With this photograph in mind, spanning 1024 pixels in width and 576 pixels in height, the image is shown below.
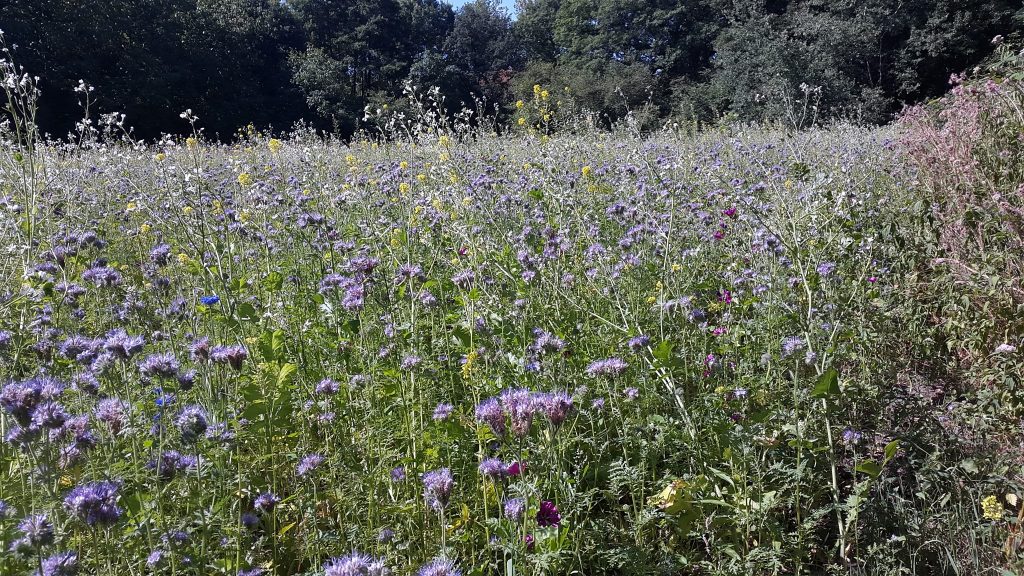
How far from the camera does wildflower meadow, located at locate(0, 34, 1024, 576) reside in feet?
5.52

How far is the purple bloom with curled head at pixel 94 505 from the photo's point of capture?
4.33 ft

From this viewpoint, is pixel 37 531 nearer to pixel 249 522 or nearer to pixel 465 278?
pixel 249 522

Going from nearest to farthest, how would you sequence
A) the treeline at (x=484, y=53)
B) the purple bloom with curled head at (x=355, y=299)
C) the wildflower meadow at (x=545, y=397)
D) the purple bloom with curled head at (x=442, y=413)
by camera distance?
the wildflower meadow at (x=545, y=397)
the purple bloom with curled head at (x=442, y=413)
the purple bloom with curled head at (x=355, y=299)
the treeline at (x=484, y=53)

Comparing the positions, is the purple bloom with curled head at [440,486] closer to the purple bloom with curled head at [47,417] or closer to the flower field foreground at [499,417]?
the flower field foreground at [499,417]

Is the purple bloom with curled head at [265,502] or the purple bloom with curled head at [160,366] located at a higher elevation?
the purple bloom with curled head at [160,366]

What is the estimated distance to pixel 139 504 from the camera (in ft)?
5.57

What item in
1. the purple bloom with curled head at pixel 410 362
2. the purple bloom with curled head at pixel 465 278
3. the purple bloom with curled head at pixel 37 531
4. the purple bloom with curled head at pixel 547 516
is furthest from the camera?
the purple bloom with curled head at pixel 465 278

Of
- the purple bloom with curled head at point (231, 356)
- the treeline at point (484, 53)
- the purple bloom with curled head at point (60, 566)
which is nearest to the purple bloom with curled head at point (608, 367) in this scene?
the purple bloom with curled head at point (231, 356)

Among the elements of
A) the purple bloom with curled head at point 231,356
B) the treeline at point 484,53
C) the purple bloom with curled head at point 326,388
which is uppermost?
the treeline at point 484,53

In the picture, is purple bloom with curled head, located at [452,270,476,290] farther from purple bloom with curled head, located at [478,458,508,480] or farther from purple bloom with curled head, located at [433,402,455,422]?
purple bloom with curled head, located at [478,458,508,480]

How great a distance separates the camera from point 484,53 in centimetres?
4216

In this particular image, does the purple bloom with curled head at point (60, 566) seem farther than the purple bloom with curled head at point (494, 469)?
No

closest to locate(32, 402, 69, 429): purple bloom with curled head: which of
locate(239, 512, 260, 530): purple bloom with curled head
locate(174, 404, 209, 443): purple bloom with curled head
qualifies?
locate(174, 404, 209, 443): purple bloom with curled head

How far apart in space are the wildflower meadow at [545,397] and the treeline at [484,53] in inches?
489
